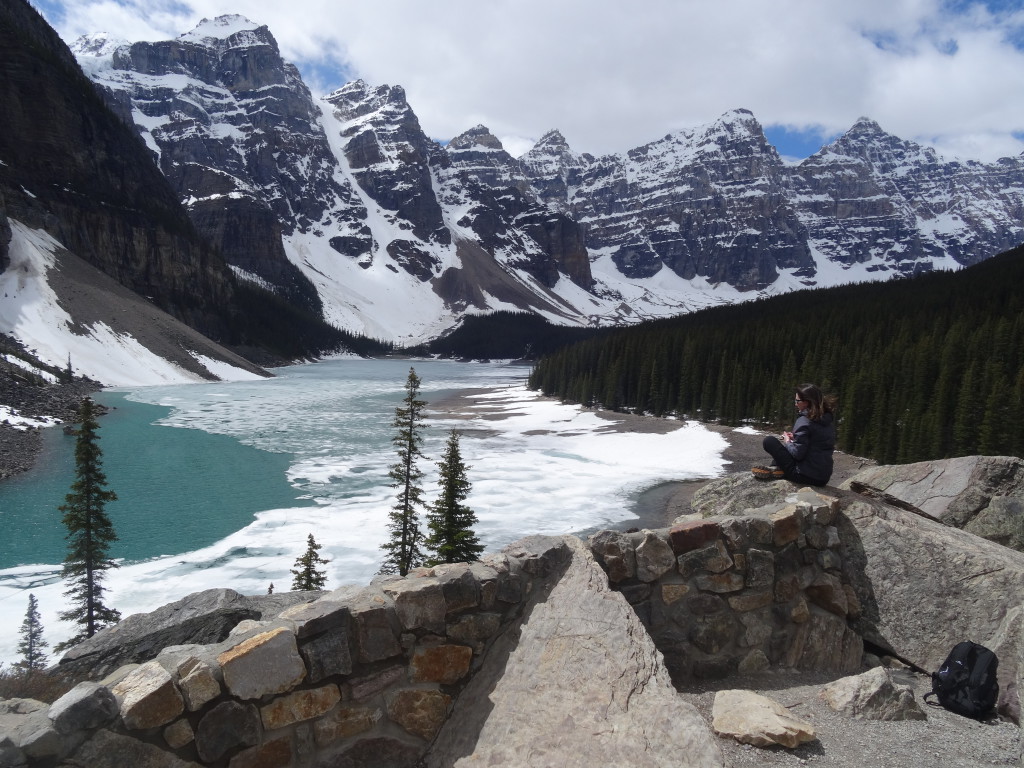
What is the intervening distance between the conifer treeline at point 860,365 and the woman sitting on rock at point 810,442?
103 feet

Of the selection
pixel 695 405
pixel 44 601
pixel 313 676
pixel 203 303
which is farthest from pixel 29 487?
pixel 203 303

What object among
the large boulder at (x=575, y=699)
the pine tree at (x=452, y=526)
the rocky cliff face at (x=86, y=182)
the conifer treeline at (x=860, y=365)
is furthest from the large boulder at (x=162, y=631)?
the rocky cliff face at (x=86, y=182)

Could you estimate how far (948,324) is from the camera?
168 ft

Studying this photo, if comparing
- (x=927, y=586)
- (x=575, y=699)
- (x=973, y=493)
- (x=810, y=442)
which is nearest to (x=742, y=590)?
(x=927, y=586)

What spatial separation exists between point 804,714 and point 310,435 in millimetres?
42334

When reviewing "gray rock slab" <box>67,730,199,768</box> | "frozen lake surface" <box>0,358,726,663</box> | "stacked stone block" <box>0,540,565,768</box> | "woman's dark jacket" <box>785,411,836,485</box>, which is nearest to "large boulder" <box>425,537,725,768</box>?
"stacked stone block" <box>0,540,565,768</box>

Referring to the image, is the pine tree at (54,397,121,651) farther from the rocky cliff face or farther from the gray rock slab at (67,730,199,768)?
the rocky cliff face

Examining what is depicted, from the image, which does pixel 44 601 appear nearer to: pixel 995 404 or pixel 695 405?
pixel 995 404

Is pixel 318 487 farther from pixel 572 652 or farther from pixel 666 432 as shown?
pixel 666 432

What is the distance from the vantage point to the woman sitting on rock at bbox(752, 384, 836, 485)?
7906mm

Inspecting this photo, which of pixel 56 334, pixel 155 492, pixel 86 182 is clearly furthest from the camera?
pixel 86 182

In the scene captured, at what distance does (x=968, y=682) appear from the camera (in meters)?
5.90

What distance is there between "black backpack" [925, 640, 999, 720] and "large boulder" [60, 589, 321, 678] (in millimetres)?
8613

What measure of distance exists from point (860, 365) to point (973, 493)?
41.9 meters
